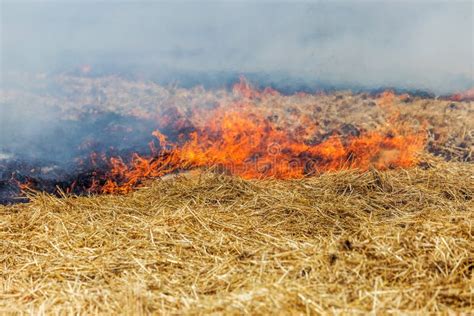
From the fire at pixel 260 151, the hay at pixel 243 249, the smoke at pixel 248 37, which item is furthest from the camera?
the smoke at pixel 248 37

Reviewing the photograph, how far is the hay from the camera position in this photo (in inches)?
102

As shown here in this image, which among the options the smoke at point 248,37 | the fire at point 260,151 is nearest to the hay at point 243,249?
the fire at point 260,151

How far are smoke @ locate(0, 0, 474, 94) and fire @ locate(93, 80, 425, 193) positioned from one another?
2.93m

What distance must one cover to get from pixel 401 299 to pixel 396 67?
7.58m

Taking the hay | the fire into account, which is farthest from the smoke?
the hay

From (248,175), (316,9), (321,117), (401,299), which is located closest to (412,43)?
(316,9)

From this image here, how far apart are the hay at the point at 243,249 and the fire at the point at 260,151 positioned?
2.51ft

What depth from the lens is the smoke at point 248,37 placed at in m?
9.52

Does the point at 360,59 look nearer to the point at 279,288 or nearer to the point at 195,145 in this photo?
the point at 195,145

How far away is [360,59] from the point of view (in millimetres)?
9594

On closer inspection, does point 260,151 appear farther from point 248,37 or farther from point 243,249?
point 248,37

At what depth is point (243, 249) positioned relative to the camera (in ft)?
10.8

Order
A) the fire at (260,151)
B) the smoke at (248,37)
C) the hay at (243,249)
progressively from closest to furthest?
1. the hay at (243,249)
2. the fire at (260,151)
3. the smoke at (248,37)

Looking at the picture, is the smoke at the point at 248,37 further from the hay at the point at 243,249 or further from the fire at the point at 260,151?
the hay at the point at 243,249
